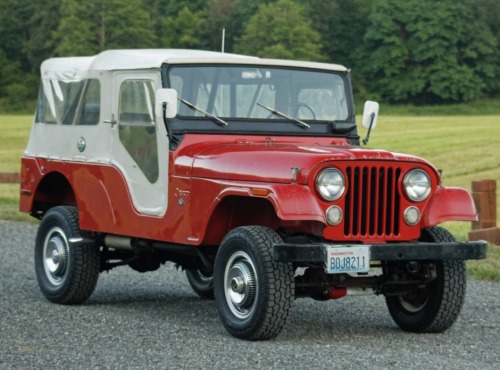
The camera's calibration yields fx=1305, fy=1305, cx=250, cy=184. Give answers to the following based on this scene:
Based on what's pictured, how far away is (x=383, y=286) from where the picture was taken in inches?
340

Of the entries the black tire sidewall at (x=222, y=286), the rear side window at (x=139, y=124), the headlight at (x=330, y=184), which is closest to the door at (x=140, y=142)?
the rear side window at (x=139, y=124)

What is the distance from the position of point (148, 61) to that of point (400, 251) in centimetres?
257

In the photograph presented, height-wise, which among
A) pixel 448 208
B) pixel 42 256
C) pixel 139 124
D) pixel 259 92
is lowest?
pixel 42 256

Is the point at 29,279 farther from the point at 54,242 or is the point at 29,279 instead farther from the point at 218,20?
the point at 218,20

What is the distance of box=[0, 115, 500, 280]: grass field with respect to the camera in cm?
2948

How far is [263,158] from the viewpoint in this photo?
8320 millimetres

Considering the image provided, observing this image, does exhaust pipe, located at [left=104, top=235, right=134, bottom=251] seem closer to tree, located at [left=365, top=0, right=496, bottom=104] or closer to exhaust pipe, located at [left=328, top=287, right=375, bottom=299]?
exhaust pipe, located at [left=328, top=287, right=375, bottom=299]

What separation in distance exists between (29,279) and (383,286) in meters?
4.23

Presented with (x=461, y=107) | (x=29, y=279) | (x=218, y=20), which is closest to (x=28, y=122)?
(x=461, y=107)

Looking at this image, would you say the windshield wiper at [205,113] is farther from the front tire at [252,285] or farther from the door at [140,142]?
the front tire at [252,285]

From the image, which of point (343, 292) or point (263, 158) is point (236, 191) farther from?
point (343, 292)

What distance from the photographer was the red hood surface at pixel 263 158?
8094 mm

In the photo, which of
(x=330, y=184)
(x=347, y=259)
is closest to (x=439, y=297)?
(x=347, y=259)

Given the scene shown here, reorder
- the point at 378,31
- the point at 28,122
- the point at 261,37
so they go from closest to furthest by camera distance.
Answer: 1. the point at 28,122
2. the point at 378,31
3. the point at 261,37
